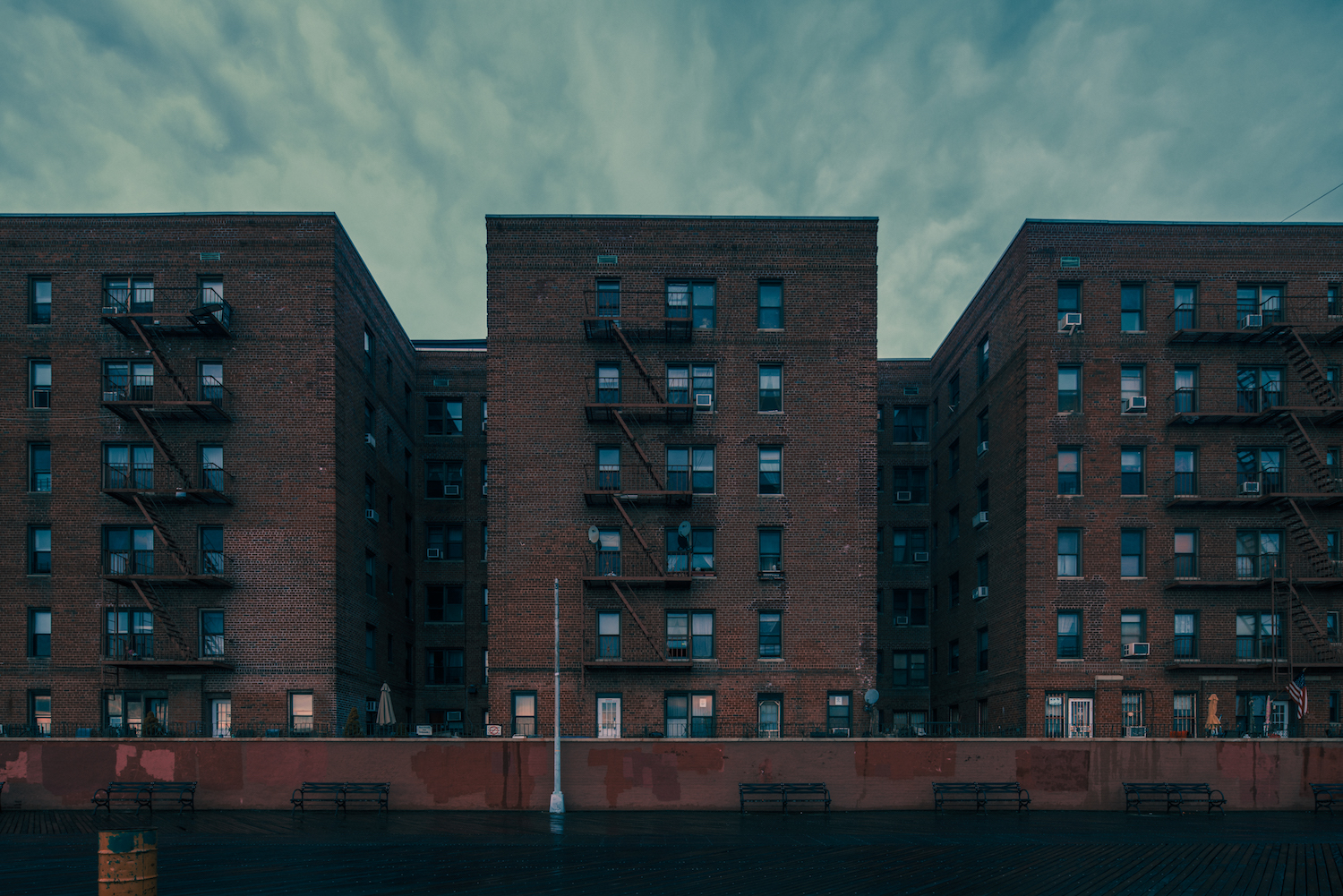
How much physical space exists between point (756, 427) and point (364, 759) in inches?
693

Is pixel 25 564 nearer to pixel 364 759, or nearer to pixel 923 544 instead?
pixel 364 759

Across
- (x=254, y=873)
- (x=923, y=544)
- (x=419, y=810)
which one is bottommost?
(x=419, y=810)

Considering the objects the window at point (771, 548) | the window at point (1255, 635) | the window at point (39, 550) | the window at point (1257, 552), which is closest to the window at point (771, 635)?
the window at point (771, 548)

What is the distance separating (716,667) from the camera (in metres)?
32.8

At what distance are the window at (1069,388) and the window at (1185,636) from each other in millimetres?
8552

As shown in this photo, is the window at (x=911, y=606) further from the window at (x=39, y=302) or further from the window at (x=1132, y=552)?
the window at (x=39, y=302)

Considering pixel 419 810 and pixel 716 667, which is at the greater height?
pixel 716 667

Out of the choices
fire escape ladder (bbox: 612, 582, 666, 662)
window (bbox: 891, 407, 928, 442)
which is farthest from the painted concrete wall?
window (bbox: 891, 407, 928, 442)

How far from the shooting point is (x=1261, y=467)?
33.6m

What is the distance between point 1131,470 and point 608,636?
20810 millimetres

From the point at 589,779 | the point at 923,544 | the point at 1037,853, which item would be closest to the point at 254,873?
the point at 589,779

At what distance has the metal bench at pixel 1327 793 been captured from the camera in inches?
981

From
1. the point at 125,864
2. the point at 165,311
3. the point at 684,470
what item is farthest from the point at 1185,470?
the point at 165,311

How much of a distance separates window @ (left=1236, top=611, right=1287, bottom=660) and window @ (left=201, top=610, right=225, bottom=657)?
122ft
